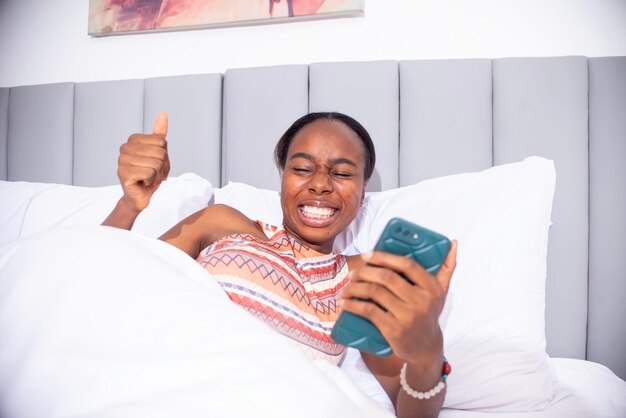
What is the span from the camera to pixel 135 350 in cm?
46

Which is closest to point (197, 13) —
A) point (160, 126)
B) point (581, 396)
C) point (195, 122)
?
point (195, 122)

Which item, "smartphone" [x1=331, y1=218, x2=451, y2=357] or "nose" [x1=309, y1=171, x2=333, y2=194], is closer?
"smartphone" [x1=331, y1=218, x2=451, y2=357]

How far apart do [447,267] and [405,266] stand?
0.09 meters

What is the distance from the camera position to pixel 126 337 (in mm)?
476

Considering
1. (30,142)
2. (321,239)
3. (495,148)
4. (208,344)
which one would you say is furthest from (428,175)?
(30,142)

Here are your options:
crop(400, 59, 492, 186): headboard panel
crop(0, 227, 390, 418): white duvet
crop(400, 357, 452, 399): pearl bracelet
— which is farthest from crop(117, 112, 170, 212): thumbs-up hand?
crop(400, 59, 492, 186): headboard panel

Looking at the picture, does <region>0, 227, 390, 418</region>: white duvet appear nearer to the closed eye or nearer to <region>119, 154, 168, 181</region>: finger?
<region>119, 154, 168, 181</region>: finger

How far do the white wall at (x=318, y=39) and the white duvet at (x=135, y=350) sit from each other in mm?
1030

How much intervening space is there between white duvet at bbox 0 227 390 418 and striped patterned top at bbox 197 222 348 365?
0.62 ft

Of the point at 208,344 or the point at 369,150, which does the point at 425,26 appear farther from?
the point at 208,344

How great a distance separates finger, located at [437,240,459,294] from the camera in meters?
0.53

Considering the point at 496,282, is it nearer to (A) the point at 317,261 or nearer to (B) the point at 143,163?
(A) the point at 317,261

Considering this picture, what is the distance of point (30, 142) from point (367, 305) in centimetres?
147

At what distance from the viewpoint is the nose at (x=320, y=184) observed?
0.90 metres
